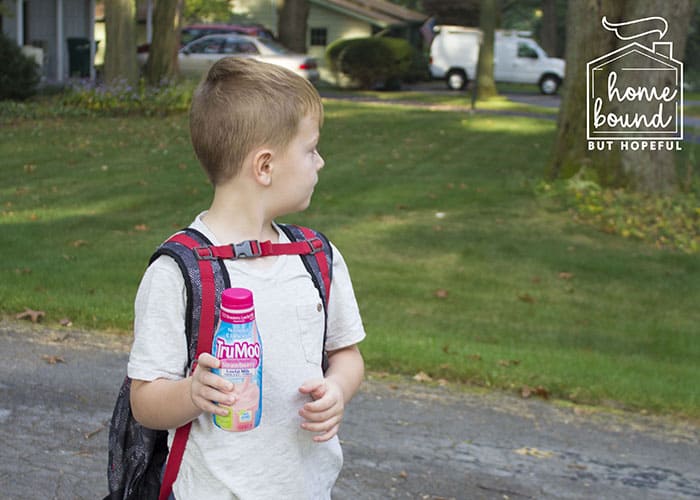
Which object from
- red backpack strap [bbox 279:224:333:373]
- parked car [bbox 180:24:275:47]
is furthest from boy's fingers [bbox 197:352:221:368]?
parked car [bbox 180:24:275:47]

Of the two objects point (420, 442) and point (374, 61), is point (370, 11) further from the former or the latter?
point (420, 442)

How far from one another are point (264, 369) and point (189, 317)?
0.20 metres

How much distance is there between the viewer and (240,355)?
202 centimetres

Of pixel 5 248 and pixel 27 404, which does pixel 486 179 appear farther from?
pixel 27 404

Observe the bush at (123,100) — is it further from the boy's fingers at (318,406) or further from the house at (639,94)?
the boy's fingers at (318,406)

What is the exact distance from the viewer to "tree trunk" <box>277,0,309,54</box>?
39.1m

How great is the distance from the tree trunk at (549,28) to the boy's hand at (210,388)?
54057 millimetres

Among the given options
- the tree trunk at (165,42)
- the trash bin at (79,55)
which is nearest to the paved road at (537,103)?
the tree trunk at (165,42)

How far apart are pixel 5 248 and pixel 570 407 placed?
18.1ft

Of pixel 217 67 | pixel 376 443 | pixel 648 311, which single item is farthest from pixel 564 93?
pixel 217 67

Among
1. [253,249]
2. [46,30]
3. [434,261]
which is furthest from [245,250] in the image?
[46,30]

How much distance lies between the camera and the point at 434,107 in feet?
91.9

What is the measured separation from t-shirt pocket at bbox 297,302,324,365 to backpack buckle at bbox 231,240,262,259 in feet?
0.52

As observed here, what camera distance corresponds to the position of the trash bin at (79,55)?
30.8 metres
